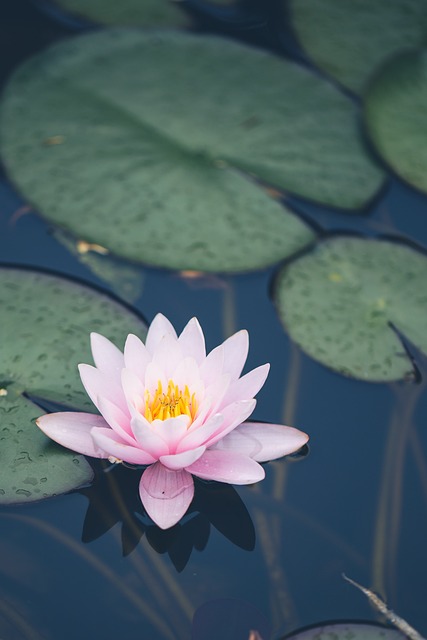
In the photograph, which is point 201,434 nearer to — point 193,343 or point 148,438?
point 148,438

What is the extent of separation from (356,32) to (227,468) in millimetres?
2739

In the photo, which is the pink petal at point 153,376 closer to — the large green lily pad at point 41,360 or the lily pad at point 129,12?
the large green lily pad at point 41,360

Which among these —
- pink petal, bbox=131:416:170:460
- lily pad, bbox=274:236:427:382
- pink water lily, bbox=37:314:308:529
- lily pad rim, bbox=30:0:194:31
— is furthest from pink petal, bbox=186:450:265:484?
lily pad rim, bbox=30:0:194:31

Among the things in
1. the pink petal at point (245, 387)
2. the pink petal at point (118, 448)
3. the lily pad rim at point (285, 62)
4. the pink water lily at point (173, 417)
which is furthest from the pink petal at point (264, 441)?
the lily pad rim at point (285, 62)

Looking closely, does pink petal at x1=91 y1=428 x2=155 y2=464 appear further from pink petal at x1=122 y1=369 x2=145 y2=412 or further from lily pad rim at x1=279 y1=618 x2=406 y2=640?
lily pad rim at x1=279 y1=618 x2=406 y2=640

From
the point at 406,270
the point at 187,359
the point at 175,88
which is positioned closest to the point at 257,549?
the point at 187,359

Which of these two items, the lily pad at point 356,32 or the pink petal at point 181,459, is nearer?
the pink petal at point 181,459

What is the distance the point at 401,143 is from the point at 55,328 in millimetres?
1875

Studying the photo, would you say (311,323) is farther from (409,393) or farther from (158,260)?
(158,260)

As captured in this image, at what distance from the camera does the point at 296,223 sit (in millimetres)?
3100

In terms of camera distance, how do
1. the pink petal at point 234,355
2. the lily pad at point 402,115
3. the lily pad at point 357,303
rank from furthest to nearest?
the lily pad at point 402,115, the lily pad at point 357,303, the pink petal at point 234,355

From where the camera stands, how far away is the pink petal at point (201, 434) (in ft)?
6.76

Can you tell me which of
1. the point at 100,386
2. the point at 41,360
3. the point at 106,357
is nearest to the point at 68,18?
the point at 41,360

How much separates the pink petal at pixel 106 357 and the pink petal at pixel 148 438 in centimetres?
29
